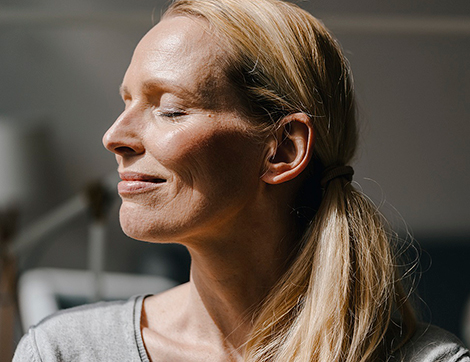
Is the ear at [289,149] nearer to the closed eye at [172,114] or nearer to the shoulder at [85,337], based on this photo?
the closed eye at [172,114]

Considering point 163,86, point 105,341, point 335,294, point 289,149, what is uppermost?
point 163,86

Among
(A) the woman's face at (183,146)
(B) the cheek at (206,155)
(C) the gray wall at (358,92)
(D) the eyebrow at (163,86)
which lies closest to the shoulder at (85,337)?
(A) the woman's face at (183,146)

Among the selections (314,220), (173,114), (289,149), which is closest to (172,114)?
(173,114)

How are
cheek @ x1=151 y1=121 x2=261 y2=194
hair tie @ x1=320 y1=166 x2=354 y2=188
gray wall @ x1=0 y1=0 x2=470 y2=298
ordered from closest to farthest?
cheek @ x1=151 y1=121 x2=261 y2=194 < hair tie @ x1=320 y1=166 x2=354 y2=188 < gray wall @ x1=0 y1=0 x2=470 y2=298

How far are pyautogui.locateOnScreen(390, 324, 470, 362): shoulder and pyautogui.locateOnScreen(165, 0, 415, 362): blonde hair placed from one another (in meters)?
0.03

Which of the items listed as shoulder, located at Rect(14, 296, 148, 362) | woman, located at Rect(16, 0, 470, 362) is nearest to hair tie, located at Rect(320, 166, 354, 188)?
woman, located at Rect(16, 0, 470, 362)

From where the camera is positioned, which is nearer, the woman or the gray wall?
the woman

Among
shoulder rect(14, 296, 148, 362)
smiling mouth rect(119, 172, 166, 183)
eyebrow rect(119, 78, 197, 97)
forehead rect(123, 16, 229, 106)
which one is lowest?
shoulder rect(14, 296, 148, 362)

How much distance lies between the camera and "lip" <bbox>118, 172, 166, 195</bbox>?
1.02 m

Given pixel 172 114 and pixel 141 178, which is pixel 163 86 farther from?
pixel 141 178

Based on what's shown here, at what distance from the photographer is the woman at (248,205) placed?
1023mm

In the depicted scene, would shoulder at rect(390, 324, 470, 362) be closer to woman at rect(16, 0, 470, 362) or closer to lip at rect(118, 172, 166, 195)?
woman at rect(16, 0, 470, 362)

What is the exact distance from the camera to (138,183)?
3.37ft

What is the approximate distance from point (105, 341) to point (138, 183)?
321 mm
